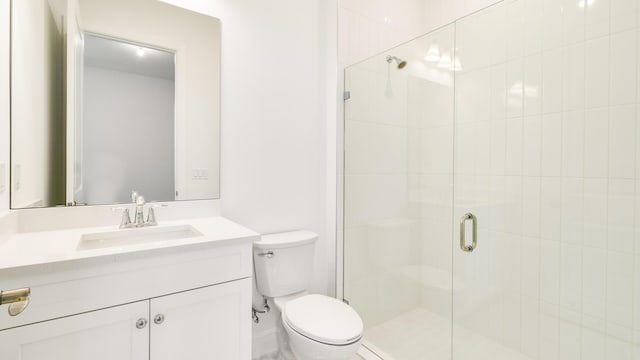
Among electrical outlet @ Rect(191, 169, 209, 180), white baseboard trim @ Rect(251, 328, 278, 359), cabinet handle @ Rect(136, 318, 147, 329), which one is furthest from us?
white baseboard trim @ Rect(251, 328, 278, 359)

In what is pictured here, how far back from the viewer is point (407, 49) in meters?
1.95

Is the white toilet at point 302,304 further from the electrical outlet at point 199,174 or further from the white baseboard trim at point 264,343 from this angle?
the electrical outlet at point 199,174

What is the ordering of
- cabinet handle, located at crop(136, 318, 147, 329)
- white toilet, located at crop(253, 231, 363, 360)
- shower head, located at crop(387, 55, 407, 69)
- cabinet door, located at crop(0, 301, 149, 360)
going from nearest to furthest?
cabinet door, located at crop(0, 301, 149, 360) → cabinet handle, located at crop(136, 318, 147, 329) → white toilet, located at crop(253, 231, 363, 360) → shower head, located at crop(387, 55, 407, 69)

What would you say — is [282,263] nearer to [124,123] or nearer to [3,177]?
[124,123]

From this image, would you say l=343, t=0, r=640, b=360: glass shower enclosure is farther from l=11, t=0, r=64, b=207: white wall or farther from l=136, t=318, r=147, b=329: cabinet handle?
l=11, t=0, r=64, b=207: white wall

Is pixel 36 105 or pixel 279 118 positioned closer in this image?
pixel 36 105

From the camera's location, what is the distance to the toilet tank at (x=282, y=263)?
1.66 meters

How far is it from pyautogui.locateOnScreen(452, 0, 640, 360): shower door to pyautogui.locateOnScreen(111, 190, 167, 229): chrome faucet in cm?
157

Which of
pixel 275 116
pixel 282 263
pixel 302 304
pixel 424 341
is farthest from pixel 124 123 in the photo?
pixel 424 341

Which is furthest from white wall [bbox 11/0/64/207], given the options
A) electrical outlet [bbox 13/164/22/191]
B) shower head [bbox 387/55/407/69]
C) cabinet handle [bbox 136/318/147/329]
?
shower head [bbox 387/55/407/69]

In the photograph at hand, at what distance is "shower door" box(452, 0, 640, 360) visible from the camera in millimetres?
1252

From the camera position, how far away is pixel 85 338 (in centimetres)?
96

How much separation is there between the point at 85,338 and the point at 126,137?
879 millimetres

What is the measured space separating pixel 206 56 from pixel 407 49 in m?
1.19
